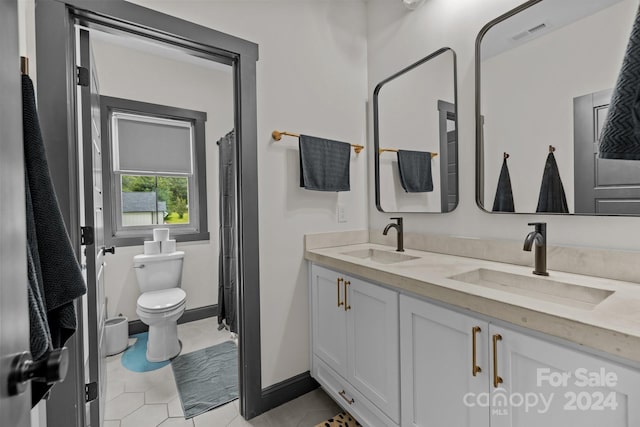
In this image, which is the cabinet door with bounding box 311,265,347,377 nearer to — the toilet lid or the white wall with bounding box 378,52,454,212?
the white wall with bounding box 378,52,454,212

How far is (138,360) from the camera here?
2260 millimetres

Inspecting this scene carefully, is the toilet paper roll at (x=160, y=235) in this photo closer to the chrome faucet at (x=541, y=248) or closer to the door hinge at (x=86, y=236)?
the door hinge at (x=86, y=236)

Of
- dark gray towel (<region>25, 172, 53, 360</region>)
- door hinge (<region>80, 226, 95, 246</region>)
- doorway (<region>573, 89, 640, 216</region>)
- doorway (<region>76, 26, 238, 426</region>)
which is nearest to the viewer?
dark gray towel (<region>25, 172, 53, 360</region>)

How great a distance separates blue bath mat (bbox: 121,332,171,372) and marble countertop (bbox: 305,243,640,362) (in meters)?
1.65

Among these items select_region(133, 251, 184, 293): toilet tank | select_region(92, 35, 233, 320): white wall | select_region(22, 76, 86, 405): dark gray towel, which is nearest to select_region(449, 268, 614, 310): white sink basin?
select_region(22, 76, 86, 405): dark gray towel

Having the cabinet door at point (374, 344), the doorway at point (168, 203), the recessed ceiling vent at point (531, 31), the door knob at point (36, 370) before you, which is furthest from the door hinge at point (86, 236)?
the recessed ceiling vent at point (531, 31)

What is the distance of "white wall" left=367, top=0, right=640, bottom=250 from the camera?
1186 mm

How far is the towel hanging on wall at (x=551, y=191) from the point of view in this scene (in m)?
1.24

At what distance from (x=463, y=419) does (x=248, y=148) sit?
5.08 ft

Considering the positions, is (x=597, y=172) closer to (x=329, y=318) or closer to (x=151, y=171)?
(x=329, y=318)

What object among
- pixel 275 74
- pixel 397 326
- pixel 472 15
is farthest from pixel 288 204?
pixel 472 15

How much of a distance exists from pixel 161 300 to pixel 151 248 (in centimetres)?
58

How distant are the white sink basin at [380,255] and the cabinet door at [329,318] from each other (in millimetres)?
220

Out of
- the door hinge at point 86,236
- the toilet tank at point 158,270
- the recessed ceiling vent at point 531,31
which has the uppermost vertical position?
the recessed ceiling vent at point 531,31
